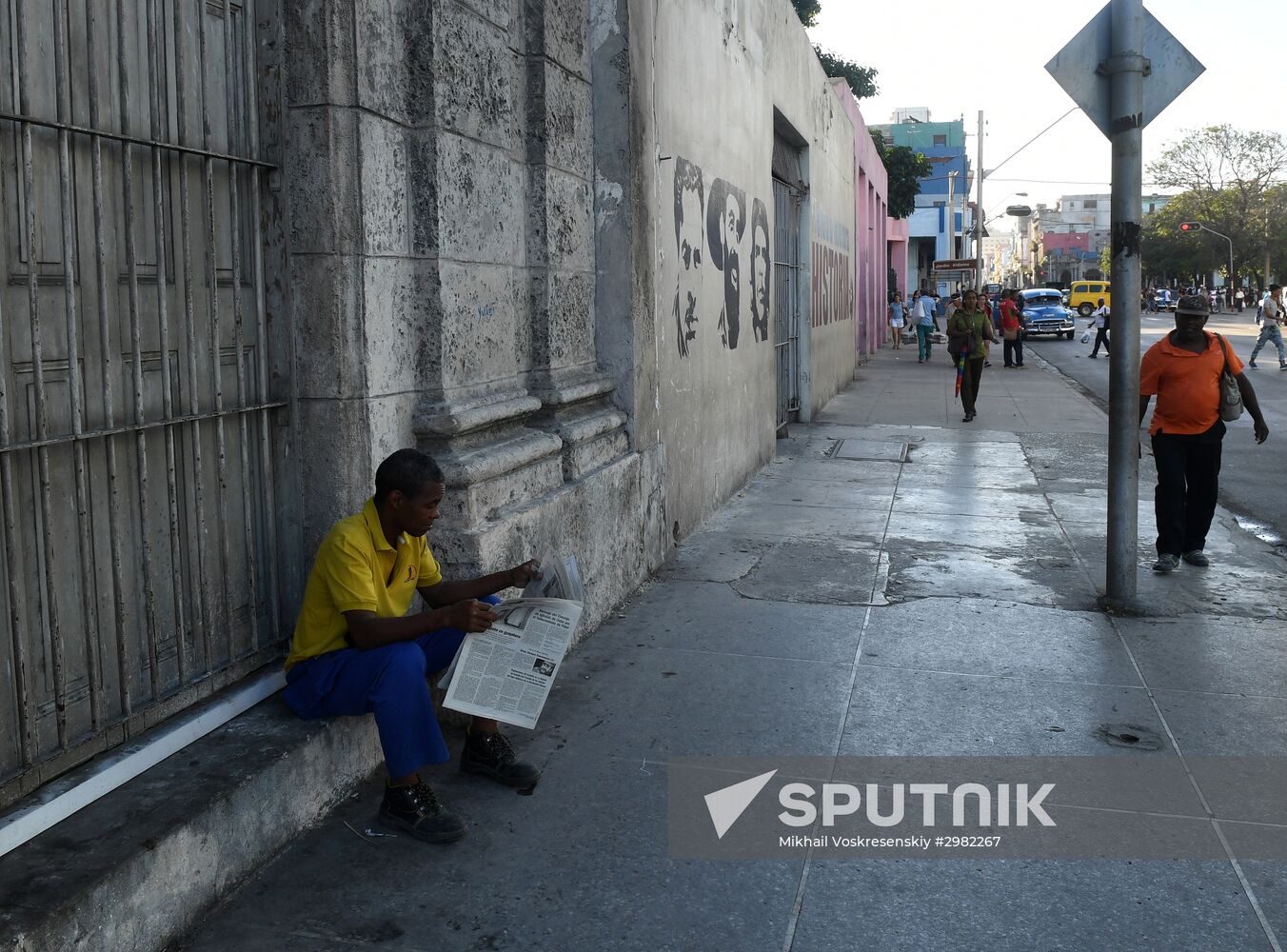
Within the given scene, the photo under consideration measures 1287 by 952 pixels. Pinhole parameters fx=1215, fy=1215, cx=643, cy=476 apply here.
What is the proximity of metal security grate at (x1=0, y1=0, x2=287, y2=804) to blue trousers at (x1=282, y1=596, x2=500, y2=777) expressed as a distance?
1.24ft

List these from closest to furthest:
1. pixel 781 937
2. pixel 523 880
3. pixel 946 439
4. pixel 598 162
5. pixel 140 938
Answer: pixel 140 938 < pixel 781 937 < pixel 523 880 < pixel 598 162 < pixel 946 439

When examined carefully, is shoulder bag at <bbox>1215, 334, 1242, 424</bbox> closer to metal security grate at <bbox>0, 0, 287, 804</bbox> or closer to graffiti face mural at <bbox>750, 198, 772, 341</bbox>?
graffiti face mural at <bbox>750, 198, 772, 341</bbox>

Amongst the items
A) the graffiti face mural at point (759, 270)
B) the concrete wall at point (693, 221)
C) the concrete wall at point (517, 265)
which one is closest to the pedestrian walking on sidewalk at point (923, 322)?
the concrete wall at point (693, 221)

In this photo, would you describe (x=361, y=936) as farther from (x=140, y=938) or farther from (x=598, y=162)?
(x=598, y=162)

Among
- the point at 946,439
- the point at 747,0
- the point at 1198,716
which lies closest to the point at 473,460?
the point at 1198,716

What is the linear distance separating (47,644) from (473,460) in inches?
70.6

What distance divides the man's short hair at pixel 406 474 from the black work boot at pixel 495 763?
0.90 metres

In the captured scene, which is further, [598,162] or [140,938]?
[598,162]

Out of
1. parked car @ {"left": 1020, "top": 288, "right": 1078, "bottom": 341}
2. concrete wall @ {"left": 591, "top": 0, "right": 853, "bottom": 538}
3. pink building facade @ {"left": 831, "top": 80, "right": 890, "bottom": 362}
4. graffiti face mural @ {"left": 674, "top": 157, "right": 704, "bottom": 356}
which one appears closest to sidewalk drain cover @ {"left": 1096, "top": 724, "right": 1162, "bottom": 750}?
concrete wall @ {"left": 591, "top": 0, "right": 853, "bottom": 538}

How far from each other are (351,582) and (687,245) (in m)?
4.86

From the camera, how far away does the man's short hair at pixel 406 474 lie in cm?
362

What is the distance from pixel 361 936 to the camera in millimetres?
3033

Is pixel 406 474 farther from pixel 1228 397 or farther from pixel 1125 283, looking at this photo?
pixel 1228 397

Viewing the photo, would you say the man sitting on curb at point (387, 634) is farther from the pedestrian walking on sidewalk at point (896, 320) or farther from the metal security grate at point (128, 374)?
the pedestrian walking on sidewalk at point (896, 320)
